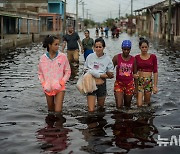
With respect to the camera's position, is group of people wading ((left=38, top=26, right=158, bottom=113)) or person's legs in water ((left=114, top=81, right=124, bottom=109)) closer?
group of people wading ((left=38, top=26, right=158, bottom=113))

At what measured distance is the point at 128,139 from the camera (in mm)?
6211

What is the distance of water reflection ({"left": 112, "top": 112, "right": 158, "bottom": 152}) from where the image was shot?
598 cm

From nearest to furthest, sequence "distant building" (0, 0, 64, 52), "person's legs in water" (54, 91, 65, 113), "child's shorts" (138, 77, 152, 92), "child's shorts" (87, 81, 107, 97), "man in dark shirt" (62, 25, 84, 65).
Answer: "person's legs in water" (54, 91, 65, 113) < "child's shorts" (87, 81, 107, 97) < "child's shorts" (138, 77, 152, 92) < "man in dark shirt" (62, 25, 84, 65) < "distant building" (0, 0, 64, 52)

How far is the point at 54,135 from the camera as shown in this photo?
6.47m

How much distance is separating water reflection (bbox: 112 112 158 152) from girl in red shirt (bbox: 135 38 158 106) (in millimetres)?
550

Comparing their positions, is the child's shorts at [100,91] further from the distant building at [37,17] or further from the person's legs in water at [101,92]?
the distant building at [37,17]

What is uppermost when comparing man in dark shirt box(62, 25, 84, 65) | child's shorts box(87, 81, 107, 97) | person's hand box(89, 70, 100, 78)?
man in dark shirt box(62, 25, 84, 65)

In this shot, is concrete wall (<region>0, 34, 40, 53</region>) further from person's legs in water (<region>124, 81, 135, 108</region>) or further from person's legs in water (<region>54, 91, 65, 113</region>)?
person's legs in water (<region>54, 91, 65, 113</region>)

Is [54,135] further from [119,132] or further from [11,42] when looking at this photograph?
[11,42]

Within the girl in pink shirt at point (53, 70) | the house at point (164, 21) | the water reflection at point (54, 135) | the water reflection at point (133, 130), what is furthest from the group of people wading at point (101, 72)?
the house at point (164, 21)

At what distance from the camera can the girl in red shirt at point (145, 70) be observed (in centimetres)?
789

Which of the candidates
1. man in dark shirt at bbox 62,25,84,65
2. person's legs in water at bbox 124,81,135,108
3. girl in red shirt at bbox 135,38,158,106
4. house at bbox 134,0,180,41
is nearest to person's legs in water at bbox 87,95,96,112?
person's legs in water at bbox 124,81,135,108

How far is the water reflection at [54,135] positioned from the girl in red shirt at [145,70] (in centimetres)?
185

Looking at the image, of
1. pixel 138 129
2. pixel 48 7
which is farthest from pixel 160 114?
pixel 48 7
